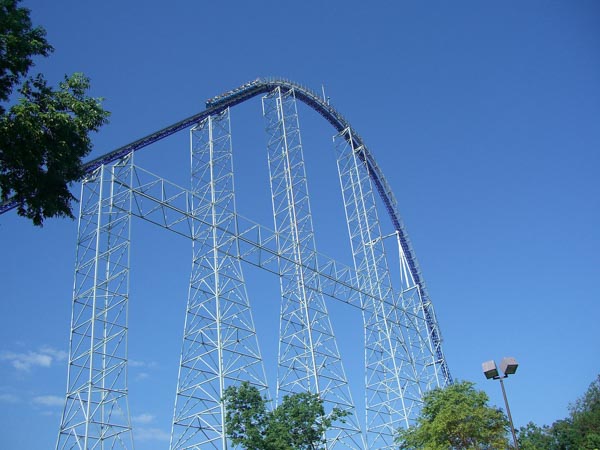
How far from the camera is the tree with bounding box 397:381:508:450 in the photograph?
56.2ft

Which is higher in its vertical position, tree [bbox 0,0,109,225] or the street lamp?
tree [bbox 0,0,109,225]

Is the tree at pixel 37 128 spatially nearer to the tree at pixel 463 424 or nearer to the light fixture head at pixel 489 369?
the light fixture head at pixel 489 369

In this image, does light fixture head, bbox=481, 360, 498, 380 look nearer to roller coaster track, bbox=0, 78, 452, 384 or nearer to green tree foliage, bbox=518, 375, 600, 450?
roller coaster track, bbox=0, 78, 452, 384

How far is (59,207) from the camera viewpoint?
7926 millimetres

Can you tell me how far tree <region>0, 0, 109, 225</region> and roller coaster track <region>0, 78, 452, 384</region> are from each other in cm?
559

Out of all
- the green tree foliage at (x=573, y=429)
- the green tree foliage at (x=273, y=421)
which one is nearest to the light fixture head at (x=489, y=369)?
the green tree foliage at (x=273, y=421)

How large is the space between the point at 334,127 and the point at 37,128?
23152 mm

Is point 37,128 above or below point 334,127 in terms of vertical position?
below

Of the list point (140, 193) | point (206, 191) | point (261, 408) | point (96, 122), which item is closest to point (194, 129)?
point (206, 191)

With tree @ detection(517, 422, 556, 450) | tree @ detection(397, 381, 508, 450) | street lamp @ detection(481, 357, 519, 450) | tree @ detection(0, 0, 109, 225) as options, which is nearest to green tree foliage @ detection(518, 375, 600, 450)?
tree @ detection(517, 422, 556, 450)

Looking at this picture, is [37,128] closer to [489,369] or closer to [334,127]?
[489,369]

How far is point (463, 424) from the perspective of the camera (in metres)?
17.1

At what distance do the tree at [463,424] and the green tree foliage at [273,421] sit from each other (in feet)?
13.8

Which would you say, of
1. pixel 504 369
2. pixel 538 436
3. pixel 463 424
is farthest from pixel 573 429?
pixel 504 369
